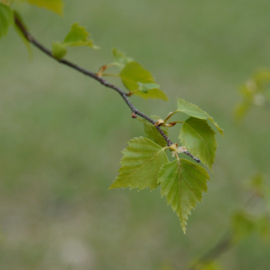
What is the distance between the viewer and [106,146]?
11.6 ft

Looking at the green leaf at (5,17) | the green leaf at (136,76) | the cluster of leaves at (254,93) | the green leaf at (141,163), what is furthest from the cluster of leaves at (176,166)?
the cluster of leaves at (254,93)

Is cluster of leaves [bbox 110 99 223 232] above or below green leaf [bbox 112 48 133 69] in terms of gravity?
below

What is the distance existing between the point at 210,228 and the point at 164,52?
9.48 feet

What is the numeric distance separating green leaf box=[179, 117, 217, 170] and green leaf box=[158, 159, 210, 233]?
45 millimetres

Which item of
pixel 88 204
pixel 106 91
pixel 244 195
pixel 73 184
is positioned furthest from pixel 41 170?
pixel 244 195

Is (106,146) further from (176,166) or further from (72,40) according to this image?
(176,166)

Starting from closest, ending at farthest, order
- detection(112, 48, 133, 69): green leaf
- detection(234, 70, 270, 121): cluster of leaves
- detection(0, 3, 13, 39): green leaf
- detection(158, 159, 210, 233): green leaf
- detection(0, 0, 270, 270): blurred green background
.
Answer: detection(158, 159, 210, 233): green leaf < detection(0, 3, 13, 39): green leaf < detection(112, 48, 133, 69): green leaf < detection(234, 70, 270, 121): cluster of leaves < detection(0, 0, 270, 270): blurred green background

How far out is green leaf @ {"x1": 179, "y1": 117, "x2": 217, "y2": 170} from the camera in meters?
0.71

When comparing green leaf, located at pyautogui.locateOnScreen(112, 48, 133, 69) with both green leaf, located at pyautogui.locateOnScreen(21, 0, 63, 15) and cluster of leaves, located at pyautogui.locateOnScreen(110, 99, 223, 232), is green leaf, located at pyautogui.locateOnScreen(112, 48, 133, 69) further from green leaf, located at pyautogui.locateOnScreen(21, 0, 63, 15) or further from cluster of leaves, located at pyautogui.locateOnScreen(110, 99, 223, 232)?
cluster of leaves, located at pyautogui.locateOnScreen(110, 99, 223, 232)

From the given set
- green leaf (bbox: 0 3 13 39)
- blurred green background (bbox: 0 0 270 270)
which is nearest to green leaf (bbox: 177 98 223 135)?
green leaf (bbox: 0 3 13 39)

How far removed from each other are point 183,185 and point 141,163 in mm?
102

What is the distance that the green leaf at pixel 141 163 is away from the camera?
0.68m

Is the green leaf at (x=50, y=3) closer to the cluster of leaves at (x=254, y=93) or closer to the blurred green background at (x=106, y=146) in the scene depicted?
the blurred green background at (x=106, y=146)

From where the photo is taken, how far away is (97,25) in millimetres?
5125
